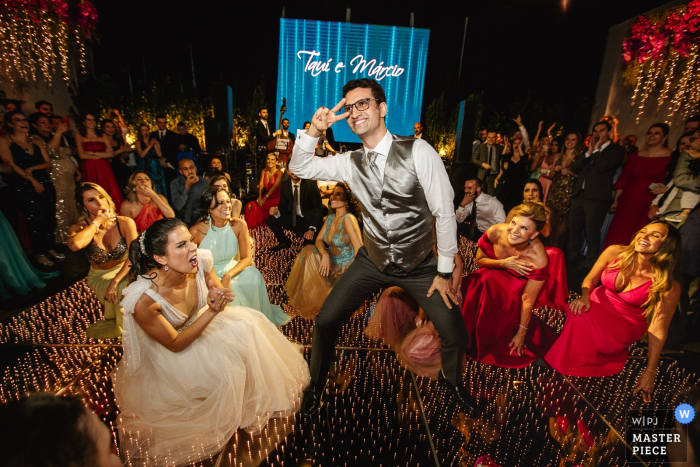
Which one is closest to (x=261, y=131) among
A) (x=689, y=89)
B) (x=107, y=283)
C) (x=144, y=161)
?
(x=144, y=161)

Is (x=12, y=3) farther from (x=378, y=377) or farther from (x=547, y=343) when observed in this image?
(x=547, y=343)

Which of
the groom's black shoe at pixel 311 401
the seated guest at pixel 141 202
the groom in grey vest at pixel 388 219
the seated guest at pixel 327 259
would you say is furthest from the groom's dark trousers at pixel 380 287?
the seated guest at pixel 141 202

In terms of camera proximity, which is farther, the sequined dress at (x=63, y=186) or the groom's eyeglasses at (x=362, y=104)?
the sequined dress at (x=63, y=186)

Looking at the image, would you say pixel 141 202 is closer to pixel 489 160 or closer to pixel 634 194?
pixel 634 194

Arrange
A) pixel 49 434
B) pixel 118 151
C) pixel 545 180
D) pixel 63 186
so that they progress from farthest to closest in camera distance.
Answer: pixel 118 151
pixel 545 180
pixel 63 186
pixel 49 434

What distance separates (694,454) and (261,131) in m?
9.09

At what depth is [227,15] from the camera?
32.0 ft

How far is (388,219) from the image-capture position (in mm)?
1933

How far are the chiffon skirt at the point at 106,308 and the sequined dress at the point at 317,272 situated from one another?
1.48 metres

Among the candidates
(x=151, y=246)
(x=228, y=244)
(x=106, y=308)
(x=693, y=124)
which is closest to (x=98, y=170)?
(x=106, y=308)

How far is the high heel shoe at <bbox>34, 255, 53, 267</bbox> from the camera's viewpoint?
4.25 metres

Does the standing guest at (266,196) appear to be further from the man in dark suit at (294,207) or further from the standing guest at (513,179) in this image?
the standing guest at (513,179)

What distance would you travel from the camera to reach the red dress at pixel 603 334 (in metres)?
2.44

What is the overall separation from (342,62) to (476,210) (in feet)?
25.8
